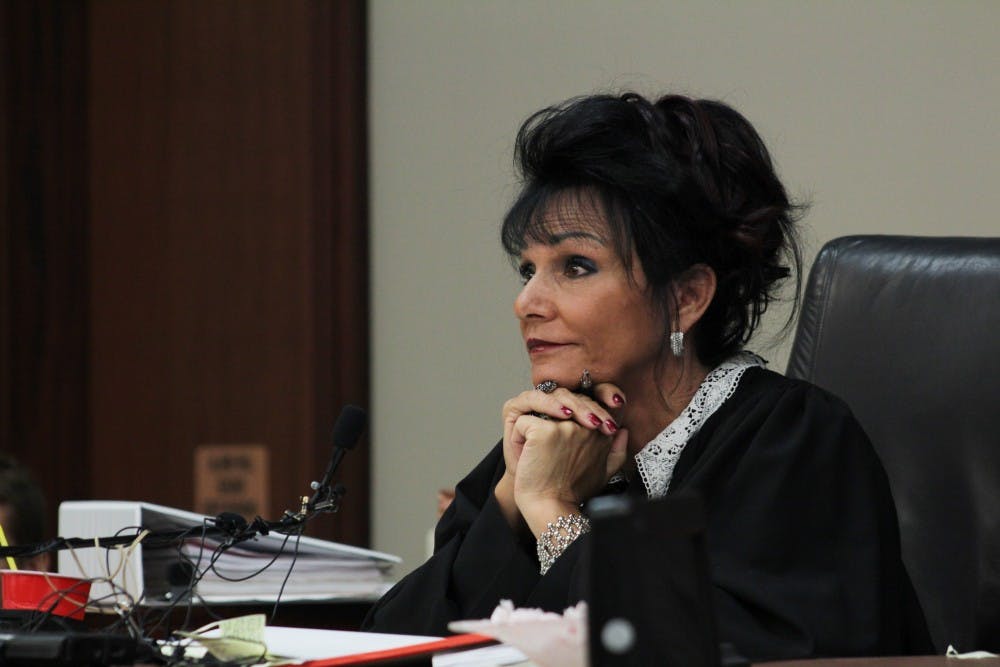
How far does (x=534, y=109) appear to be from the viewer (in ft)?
9.30

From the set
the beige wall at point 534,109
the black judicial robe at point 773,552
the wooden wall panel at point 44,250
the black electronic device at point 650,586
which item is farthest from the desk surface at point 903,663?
the wooden wall panel at point 44,250

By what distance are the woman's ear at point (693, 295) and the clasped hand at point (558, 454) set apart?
120mm

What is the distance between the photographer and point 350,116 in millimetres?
2949

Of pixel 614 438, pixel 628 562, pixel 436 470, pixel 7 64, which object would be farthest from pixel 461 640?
pixel 7 64

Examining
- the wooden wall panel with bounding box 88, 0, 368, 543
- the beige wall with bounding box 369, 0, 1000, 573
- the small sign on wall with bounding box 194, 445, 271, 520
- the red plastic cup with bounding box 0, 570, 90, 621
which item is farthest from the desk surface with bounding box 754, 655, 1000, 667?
the small sign on wall with bounding box 194, 445, 271, 520

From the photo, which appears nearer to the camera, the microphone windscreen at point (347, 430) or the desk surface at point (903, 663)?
the desk surface at point (903, 663)

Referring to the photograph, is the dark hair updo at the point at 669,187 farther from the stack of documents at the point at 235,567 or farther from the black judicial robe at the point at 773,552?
the stack of documents at the point at 235,567

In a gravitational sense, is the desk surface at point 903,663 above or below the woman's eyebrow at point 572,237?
below

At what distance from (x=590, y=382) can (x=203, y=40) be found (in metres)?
1.77

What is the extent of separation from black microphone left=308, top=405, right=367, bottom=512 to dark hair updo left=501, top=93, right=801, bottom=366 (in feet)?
1.33

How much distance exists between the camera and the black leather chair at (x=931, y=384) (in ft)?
5.38

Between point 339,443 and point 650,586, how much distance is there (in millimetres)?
634

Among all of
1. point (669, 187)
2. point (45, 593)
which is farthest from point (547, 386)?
point (45, 593)

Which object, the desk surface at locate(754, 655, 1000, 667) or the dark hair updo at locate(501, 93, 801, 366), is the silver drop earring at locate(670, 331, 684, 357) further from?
the desk surface at locate(754, 655, 1000, 667)
